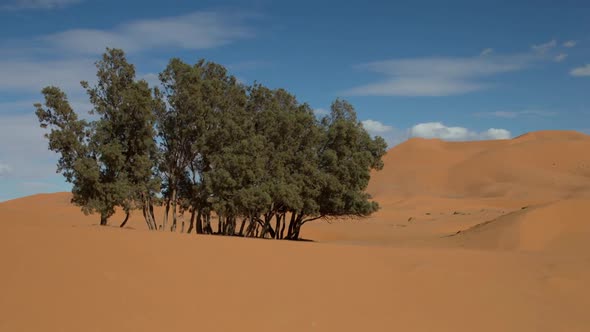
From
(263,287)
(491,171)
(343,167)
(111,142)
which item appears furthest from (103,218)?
(491,171)

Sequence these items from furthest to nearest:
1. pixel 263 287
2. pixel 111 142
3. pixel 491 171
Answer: pixel 491 171
pixel 111 142
pixel 263 287

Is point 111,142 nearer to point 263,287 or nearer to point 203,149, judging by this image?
point 203,149

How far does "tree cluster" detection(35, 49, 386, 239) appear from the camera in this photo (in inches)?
808

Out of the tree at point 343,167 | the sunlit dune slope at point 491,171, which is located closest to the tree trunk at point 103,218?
the tree at point 343,167

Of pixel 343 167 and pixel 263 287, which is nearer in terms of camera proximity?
pixel 263 287

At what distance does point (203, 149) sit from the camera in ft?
72.1

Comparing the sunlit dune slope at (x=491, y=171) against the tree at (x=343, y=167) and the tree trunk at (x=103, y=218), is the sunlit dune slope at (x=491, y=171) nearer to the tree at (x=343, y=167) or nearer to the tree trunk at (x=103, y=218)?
the tree at (x=343, y=167)

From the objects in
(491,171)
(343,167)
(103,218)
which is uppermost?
(491,171)

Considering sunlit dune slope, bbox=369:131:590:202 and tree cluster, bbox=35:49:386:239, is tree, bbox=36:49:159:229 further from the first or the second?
sunlit dune slope, bbox=369:131:590:202

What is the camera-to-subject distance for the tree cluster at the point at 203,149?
67.3 feet

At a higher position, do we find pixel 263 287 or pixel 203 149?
pixel 203 149

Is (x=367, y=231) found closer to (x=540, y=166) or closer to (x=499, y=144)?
(x=540, y=166)

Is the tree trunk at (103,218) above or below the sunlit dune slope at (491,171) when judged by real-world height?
below

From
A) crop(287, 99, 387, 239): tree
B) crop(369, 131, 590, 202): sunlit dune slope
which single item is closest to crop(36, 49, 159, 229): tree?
crop(287, 99, 387, 239): tree
